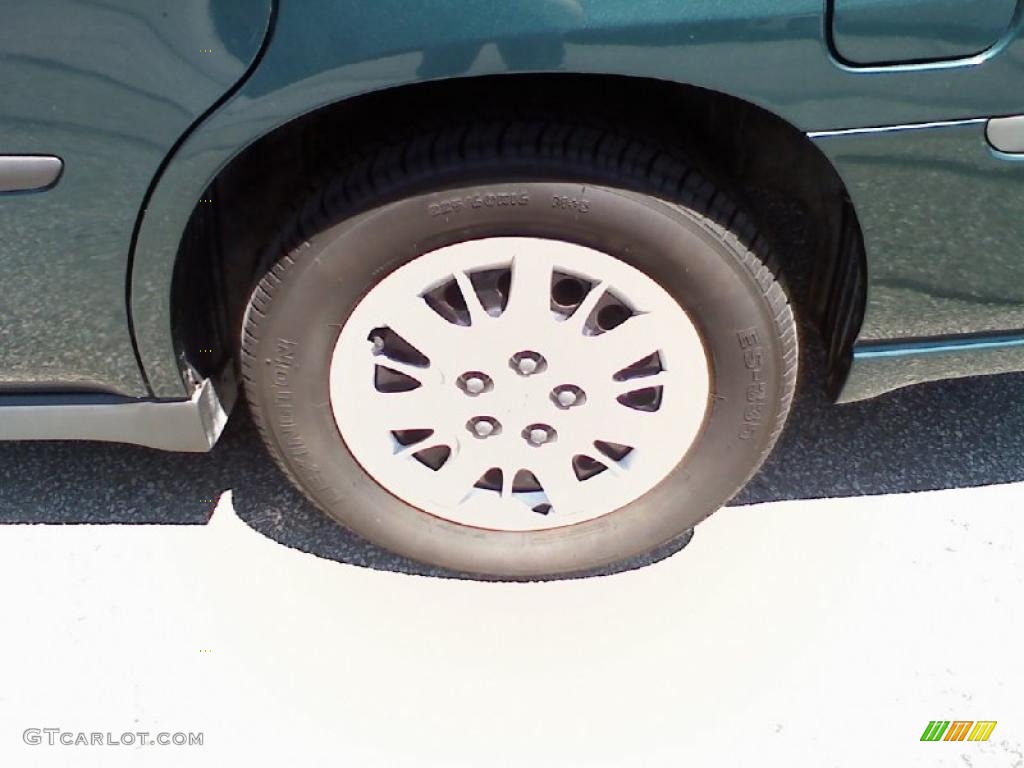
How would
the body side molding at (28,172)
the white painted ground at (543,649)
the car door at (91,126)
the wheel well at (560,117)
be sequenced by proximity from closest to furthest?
the car door at (91,126) → the body side molding at (28,172) → the wheel well at (560,117) → the white painted ground at (543,649)

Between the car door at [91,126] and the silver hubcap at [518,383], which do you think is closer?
the car door at [91,126]

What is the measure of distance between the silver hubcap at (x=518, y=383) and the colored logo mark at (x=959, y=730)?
0.67 metres

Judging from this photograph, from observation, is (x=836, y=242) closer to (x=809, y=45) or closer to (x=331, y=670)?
(x=809, y=45)

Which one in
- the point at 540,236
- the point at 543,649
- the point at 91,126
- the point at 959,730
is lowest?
the point at 543,649

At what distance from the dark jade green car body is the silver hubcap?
318 mm

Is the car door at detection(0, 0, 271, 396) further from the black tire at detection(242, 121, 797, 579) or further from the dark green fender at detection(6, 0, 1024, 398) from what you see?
the black tire at detection(242, 121, 797, 579)

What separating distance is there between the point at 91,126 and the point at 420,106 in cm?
54

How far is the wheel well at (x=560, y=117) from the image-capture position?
1756 millimetres

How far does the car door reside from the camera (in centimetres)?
151

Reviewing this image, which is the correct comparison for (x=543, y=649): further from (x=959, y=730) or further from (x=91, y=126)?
(x=91, y=126)

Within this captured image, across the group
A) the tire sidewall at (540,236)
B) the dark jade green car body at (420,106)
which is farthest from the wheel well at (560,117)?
the tire sidewall at (540,236)

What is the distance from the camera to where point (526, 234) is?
5.74 feet

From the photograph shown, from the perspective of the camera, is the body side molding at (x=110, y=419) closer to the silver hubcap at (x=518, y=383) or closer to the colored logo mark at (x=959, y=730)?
the silver hubcap at (x=518, y=383)

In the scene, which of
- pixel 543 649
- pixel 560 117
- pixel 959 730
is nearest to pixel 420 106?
pixel 560 117
